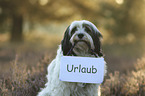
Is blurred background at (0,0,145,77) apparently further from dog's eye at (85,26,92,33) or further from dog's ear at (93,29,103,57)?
dog's eye at (85,26,92,33)

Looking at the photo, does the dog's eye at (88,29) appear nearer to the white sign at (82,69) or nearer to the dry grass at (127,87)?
the white sign at (82,69)

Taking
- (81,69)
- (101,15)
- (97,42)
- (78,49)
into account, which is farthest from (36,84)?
(101,15)

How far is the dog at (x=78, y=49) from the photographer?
3.04 metres

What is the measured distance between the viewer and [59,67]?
3.26 m

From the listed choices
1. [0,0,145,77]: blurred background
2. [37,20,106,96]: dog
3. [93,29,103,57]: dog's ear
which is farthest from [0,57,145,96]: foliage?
[0,0,145,77]: blurred background

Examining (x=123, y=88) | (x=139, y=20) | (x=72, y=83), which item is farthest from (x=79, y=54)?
(x=139, y=20)

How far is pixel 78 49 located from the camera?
3.18 m

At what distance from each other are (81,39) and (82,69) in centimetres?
48

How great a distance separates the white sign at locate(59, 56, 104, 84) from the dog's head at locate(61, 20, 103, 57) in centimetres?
12

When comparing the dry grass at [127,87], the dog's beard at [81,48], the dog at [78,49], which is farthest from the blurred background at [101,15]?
the dog's beard at [81,48]

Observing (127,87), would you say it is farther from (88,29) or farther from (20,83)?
(20,83)

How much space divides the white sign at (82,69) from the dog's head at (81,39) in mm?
122

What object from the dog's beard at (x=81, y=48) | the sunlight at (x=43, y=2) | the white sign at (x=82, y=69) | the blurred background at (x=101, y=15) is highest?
the sunlight at (x=43, y=2)

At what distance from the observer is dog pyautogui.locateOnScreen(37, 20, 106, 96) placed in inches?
120
